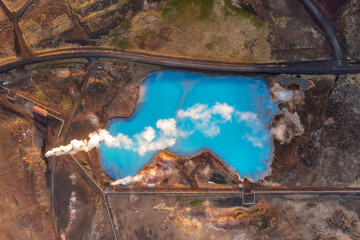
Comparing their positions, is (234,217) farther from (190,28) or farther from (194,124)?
(190,28)

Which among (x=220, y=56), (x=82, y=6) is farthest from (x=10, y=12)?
(x=220, y=56)

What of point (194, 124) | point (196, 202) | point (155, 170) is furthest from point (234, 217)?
point (194, 124)

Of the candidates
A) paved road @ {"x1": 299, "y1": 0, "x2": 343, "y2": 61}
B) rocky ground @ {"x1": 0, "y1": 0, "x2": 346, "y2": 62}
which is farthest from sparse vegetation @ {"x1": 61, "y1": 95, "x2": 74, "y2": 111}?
paved road @ {"x1": 299, "y1": 0, "x2": 343, "y2": 61}

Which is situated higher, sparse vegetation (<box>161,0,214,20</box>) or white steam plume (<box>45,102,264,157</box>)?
sparse vegetation (<box>161,0,214,20</box>)

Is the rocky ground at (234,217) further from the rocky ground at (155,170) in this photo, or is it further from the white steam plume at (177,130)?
the white steam plume at (177,130)

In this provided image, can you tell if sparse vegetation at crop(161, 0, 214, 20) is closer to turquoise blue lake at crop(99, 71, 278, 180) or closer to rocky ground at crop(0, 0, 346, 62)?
rocky ground at crop(0, 0, 346, 62)

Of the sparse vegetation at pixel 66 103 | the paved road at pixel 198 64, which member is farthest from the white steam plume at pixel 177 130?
the paved road at pixel 198 64
